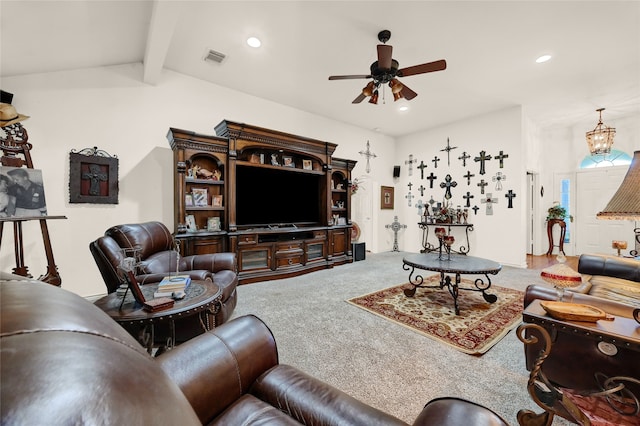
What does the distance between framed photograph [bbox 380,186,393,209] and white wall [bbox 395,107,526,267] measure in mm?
574

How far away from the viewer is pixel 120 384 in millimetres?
391

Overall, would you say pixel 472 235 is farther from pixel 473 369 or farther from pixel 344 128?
pixel 473 369

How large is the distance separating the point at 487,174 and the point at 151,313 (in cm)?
611

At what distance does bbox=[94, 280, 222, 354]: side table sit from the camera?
1.44 metres

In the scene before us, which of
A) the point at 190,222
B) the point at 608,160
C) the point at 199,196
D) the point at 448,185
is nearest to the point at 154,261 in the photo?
Result: the point at 190,222

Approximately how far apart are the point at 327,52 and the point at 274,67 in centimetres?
83

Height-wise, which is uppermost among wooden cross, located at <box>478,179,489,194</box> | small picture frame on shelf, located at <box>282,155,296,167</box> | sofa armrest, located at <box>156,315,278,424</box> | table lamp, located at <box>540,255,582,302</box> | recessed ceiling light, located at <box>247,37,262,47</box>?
recessed ceiling light, located at <box>247,37,262,47</box>

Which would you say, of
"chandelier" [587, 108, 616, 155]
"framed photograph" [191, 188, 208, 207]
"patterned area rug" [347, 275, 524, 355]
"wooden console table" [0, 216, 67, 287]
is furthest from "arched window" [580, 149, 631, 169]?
"wooden console table" [0, 216, 67, 287]

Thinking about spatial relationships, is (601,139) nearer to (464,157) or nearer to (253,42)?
(464,157)

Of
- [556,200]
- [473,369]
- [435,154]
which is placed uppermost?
[435,154]

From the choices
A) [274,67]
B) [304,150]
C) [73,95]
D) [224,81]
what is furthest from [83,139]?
[304,150]

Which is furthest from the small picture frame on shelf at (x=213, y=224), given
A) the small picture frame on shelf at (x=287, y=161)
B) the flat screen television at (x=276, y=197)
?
the small picture frame on shelf at (x=287, y=161)

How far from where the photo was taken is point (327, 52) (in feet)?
11.0

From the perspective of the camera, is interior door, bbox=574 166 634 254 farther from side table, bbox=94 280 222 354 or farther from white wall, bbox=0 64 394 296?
side table, bbox=94 280 222 354
